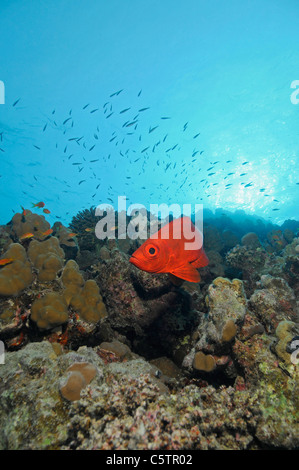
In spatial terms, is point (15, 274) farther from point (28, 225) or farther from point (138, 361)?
point (28, 225)

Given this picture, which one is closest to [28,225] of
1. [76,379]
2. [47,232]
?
[47,232]

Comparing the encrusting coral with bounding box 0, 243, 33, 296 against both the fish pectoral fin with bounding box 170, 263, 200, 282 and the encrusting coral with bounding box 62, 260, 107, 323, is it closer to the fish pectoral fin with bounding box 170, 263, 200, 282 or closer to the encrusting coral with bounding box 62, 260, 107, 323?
the encrusting coral with bounding box 62, 260, 107, 323

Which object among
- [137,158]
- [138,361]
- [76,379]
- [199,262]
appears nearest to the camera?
[76,379]

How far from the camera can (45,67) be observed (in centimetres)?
3406

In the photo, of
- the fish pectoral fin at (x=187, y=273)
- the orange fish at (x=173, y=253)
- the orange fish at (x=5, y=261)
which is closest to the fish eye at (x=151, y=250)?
the orange fish at (x=173, y=253)

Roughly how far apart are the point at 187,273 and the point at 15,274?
146 inches

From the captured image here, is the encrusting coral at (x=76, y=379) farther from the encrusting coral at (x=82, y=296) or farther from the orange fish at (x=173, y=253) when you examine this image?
the orange fish at (x=173, y=253)

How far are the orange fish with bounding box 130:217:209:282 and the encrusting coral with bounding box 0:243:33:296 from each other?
3.01 m

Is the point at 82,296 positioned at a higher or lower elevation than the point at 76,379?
higher

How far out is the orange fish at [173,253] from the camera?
276cm

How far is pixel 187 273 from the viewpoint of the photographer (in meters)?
3.07

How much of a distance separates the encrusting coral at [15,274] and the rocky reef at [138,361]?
0.02 meters
